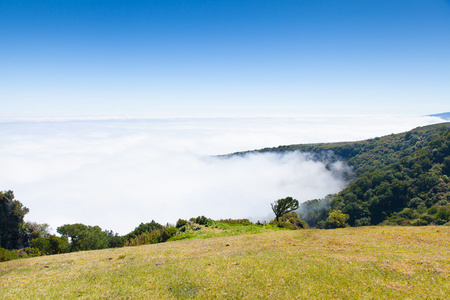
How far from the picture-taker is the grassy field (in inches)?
523

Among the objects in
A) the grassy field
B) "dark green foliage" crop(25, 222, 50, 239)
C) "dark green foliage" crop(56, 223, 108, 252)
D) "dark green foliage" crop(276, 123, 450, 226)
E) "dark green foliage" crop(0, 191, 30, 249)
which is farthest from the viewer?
"dark green foliage" crop(276, 123, 450, 226)

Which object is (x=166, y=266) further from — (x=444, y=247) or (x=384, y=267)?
(x=444, y=247)

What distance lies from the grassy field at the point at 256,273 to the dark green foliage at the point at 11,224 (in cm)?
5092

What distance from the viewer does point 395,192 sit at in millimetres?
119938

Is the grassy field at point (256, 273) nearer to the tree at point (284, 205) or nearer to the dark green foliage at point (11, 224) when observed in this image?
the tree at point (284, 205)

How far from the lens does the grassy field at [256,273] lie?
13.3 meters

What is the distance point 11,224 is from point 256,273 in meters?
73.1

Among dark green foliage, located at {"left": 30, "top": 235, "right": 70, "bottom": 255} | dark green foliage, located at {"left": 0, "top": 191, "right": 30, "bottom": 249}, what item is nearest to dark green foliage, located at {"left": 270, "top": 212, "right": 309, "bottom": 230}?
dark green foliage, located at {"left": 30, "top": 235, "right": 70, "bottom": 255}

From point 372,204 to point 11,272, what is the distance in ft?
472

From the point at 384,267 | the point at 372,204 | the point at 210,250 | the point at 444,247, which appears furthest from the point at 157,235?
the point at 372,204

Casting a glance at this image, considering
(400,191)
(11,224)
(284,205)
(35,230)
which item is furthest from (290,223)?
(400,191)

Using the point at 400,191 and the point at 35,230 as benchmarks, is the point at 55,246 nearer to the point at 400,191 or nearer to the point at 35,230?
the point at 35,230

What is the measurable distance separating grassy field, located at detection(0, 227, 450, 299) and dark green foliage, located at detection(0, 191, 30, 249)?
50.9m

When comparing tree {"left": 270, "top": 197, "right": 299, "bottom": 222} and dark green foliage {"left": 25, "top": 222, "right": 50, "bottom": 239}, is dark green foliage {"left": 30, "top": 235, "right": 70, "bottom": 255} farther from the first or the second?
tree {"left": 270, "top": 197, "right": 299, "bottom": 222}
